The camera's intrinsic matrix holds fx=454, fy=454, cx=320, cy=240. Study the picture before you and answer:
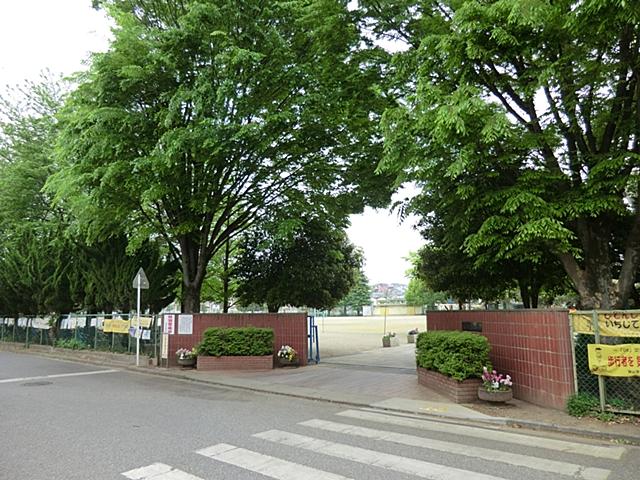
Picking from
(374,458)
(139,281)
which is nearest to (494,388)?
(374,458)

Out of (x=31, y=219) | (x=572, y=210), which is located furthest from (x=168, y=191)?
(x=31, y=219)

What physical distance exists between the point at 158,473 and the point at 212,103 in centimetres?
957

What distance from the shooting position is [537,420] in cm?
761

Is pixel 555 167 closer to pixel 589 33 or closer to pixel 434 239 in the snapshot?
pixel 589 33

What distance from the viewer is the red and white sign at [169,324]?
15.6 metres

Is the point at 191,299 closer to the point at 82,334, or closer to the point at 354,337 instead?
the point at 82,334

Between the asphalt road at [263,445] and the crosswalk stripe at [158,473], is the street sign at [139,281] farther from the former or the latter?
the crosswalk stripe at [158,473]

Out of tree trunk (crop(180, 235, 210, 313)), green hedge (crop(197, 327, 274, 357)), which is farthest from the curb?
tree trunk (crop(180, 235, 210, 313))

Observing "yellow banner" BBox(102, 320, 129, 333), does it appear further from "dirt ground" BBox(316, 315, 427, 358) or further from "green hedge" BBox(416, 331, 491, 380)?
"green hedge" BBox(416, 331, 491, 380)

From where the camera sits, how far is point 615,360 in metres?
7.53

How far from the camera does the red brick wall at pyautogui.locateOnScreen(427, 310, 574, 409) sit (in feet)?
26.7

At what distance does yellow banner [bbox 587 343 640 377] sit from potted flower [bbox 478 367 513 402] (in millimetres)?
1548

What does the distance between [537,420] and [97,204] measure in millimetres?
12777

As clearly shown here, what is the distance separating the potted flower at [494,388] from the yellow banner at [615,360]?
155cm
